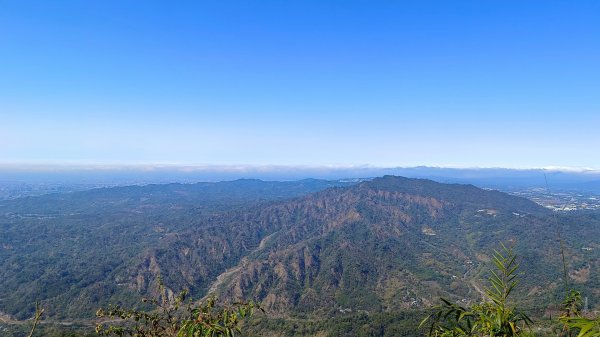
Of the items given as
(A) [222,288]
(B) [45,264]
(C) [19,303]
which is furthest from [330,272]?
(B) [45,264]

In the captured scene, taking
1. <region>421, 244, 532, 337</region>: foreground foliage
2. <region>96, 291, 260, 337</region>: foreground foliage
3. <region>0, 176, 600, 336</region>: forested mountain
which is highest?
<region>421, 244, 532, 337</region>: foreground foliage

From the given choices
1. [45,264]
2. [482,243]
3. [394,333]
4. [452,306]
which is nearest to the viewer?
[452,306]

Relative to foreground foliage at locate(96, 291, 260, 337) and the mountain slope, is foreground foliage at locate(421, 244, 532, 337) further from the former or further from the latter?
the mountain slope

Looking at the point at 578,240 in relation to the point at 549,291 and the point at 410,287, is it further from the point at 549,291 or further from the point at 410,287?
the point at 410,287

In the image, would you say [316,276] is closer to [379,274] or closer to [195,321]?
[379,274]

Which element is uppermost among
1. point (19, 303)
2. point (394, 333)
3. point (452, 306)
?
point (452, 306)

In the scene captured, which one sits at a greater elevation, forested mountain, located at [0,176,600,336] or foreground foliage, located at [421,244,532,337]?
foreground foliage, located at [421,244,532,337]

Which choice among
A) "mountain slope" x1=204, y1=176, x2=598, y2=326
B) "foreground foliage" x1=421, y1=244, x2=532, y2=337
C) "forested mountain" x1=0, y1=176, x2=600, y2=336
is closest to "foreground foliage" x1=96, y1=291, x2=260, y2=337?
"foreground foliage" x1=421, y1=244, x2=532, y2=337

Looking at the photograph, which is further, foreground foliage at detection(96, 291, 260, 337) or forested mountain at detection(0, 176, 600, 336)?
forested mountain at detection(0, 176, 600, 336)

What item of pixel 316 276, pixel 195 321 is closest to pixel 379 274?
pixel 316 276

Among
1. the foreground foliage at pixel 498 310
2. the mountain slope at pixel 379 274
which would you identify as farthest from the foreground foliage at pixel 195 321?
the mountain slope at pixel 379 274

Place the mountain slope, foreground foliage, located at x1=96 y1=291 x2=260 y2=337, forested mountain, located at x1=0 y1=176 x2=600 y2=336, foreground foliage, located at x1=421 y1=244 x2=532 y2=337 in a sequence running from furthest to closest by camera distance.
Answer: the mountain slope
forested mountain, located at x1=0 y1=176 x2=600 y2=336
foreground foliage, located at x1=96 y1=291 x2=260 y2=337
foreground foliage, located at x1=421 y1=244 x2=532 y2=337
